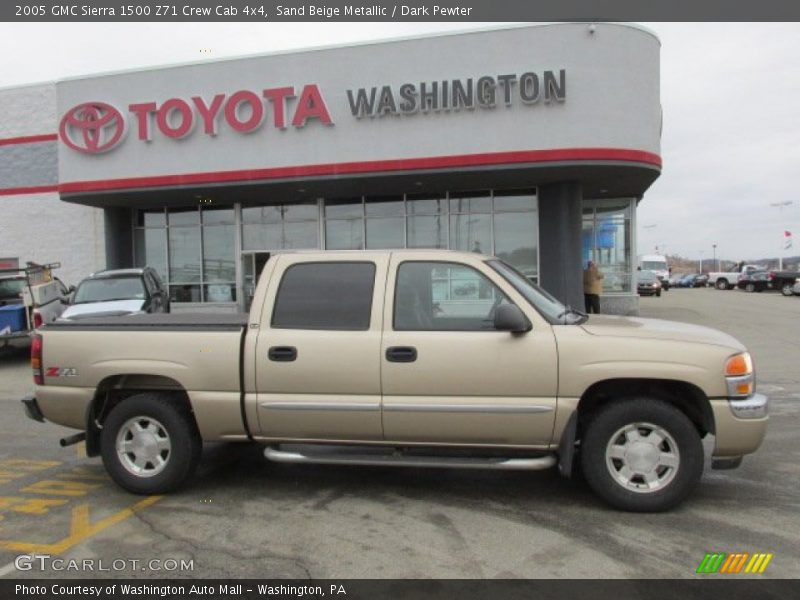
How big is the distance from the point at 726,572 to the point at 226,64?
1640 cm

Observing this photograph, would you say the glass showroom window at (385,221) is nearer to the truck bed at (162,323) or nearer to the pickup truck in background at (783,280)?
the truck bed at (162,323)

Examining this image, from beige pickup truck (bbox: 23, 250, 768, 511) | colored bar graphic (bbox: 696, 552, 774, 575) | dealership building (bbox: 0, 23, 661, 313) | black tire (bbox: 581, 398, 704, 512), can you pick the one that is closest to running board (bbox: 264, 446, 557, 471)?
beige pickup truck (bbox: 23, 250, 768, 511)

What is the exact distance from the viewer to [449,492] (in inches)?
198

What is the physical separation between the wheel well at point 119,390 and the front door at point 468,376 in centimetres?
174

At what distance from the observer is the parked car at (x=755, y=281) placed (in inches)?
1519

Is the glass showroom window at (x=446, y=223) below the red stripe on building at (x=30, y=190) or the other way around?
below

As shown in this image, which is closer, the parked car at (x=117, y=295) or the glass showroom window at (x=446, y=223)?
the parked car at (x=117, y=295)

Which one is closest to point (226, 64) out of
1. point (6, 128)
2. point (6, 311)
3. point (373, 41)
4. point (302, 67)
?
point (302, 67)

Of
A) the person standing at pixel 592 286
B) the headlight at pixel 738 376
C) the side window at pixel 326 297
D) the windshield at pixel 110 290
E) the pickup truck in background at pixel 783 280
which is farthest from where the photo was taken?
the pickup truck in background at pixel 783 280

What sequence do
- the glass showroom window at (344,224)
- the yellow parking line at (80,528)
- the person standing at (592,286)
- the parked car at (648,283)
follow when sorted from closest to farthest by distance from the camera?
the yellow parking line at (80,528), the person standing at (592,286), the glass showroom window at (344,224), the parked car at (648,283)

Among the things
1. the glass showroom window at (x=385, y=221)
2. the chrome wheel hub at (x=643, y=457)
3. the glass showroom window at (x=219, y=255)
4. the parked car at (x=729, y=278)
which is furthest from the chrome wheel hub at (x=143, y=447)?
the parked car at (x=729, y=278)

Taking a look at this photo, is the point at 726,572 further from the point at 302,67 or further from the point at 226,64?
the point at 226,64

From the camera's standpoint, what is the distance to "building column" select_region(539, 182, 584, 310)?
1658 centimetres

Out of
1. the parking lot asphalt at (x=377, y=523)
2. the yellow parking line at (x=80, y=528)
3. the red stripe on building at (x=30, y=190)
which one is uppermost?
the red stripe on building at (x=30, y=190)
